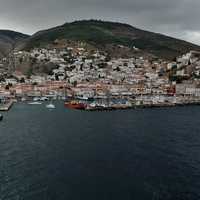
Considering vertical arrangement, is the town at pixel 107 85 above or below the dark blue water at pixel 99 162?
above

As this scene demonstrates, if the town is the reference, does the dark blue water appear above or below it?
below

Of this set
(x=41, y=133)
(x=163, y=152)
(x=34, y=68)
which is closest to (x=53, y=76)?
(x=34, y=68)

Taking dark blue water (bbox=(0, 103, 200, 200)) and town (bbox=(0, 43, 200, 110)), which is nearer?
dark blue water (bbox=(0, 103, 200, 200))

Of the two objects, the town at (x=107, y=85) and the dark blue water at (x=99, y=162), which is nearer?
the dark blue water at (x=99, y=162)

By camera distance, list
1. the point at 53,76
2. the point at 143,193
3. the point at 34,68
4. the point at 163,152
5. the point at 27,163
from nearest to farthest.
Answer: the point at 143,193 < the point at 27,163 < the point at 163,152 < the point at 53,76 < the point at 34,68

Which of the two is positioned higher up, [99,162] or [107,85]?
A: [107,85]

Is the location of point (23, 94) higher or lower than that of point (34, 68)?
lower

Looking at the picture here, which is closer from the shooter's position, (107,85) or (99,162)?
(99,162)

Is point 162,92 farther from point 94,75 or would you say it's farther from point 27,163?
point 27,163
